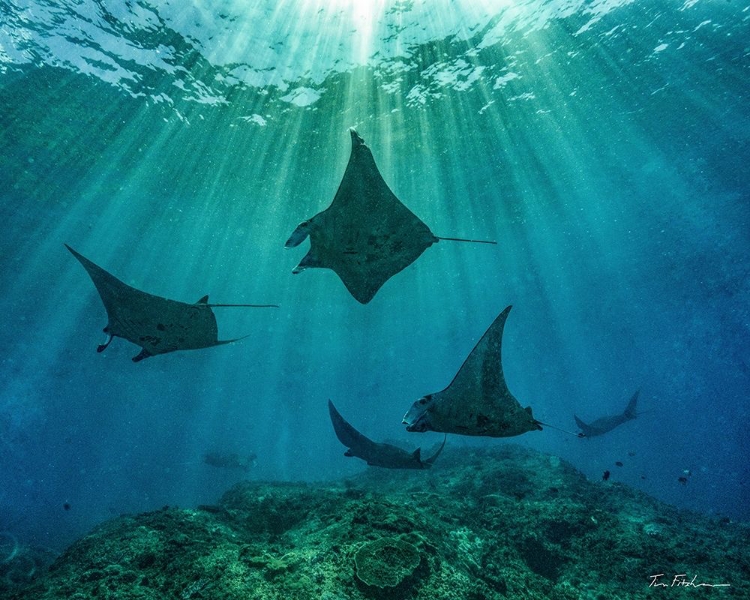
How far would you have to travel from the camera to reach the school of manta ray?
3.37 metres

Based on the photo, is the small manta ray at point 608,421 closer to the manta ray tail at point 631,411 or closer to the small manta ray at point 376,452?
Answer: the manta ray tail at point 631,411

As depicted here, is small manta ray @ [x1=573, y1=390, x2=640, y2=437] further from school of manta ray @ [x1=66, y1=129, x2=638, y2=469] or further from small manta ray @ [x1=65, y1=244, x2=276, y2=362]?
small manta ray @ [x1=65, y1=244, x2=276, y2=362]

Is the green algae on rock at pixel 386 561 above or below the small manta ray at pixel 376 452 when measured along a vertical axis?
above

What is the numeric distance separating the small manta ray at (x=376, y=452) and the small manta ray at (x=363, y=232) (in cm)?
296

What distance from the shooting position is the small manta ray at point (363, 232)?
4188 millimetres

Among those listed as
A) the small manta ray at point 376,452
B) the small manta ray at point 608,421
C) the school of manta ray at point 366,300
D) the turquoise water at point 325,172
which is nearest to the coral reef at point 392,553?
the small manta ray at point 376,452

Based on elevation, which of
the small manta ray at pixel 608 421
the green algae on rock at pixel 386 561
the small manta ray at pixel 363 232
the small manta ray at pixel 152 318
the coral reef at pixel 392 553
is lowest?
the small manta ray at pixel 608 421

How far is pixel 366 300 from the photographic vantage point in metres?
5.83

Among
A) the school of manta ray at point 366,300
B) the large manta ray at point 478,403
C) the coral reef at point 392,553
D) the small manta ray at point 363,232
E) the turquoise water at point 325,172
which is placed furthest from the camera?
the turquoise water at point 325,172

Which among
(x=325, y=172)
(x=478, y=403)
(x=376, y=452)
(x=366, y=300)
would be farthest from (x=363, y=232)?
(x=325, y=172)

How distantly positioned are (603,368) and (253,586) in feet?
422

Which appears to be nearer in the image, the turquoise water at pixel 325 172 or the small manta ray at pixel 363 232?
the small manta ray at pixel 363 232

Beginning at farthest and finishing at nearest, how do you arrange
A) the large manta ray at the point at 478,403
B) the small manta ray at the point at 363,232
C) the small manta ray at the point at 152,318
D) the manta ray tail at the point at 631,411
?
the manta ray tail at the point at 631,411, the small manta ray at the point at 363,232, the small manta ray at the point at 152,318, the large manta ray at the point at 478,403

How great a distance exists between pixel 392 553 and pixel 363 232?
150 inches
